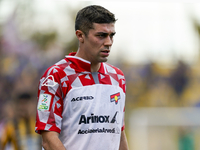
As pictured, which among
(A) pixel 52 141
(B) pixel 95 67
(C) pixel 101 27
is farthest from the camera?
(B) pixel 95 67

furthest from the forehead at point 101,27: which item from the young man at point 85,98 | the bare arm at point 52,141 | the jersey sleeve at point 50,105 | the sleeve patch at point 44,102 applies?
the bare arm at point 52,141

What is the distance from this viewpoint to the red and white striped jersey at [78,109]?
304 cm

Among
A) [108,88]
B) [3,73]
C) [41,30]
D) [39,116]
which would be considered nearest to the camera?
[39,116]

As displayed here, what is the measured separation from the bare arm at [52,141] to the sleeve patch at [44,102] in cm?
20

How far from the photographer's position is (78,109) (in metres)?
3.07

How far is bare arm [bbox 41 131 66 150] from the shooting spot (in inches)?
116

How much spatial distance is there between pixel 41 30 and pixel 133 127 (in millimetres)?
4734

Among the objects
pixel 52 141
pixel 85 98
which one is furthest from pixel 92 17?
pixel 52 141

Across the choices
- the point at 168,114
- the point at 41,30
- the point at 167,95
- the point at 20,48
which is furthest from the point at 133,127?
the point at 41,30

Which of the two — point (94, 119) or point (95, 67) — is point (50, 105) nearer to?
point (94, 119)

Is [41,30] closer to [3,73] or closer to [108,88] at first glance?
[3,73]

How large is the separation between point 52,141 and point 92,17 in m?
1.09

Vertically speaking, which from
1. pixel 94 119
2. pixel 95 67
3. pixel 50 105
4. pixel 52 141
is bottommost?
pixel 52 141

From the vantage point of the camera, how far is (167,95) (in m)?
11.8
